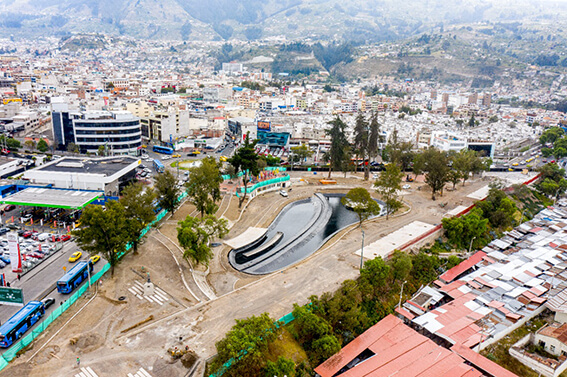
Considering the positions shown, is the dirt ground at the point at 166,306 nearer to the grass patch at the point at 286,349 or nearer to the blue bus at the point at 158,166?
the grass patch at the point at 286,349

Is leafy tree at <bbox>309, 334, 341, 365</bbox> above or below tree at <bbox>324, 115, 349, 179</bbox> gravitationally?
below

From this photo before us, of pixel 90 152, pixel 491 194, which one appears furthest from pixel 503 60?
pixel 90 152

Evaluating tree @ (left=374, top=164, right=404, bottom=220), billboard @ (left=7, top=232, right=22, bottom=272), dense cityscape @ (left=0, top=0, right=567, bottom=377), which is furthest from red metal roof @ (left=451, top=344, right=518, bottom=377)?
billboard @ (left=7, top=232, right=22, bottom=272)

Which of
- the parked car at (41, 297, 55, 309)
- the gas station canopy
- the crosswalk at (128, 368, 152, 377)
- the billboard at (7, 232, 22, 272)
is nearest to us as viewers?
the crosswalk at (128, 368, 152, 377)

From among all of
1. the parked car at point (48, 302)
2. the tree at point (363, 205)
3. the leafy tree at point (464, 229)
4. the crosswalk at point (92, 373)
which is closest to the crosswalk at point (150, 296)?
the parked car at point (48, 302)

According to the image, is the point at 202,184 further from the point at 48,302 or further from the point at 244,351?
the point at 244,351

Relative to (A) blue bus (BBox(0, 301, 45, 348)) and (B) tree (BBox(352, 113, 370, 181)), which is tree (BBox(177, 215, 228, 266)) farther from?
(B) tree (BBox(352, 113, 370, 181))

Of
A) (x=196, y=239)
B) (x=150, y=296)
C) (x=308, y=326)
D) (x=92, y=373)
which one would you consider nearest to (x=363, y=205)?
(x=196, y=239)
